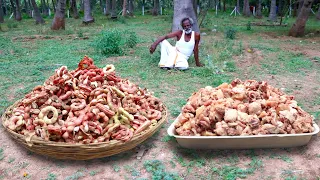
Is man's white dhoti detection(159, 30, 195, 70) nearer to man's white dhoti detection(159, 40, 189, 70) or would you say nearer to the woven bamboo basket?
man's white dhoti detection(159, 40, 189, 70)

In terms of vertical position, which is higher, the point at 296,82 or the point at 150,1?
the point at 150,1

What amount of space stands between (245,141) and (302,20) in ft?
32.5

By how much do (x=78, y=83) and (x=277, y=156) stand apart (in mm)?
2310

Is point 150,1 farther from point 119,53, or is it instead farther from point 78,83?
point 78,83

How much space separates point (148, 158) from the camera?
11.0 feet

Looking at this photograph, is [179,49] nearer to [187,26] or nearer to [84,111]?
[187,26]

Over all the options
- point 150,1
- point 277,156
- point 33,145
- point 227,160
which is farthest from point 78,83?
point 150,1

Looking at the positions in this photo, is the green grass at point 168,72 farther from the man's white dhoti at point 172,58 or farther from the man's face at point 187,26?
the man's face at point 187,26

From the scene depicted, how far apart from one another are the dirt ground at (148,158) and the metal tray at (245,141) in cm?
9

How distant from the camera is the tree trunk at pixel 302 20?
36.9 ft

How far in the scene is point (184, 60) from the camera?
6.74 metres

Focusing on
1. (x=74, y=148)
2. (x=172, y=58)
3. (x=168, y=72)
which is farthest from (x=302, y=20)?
(x=74, y=148)

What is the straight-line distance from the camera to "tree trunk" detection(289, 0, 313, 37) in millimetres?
11258

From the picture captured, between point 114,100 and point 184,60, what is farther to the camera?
point 184,60
